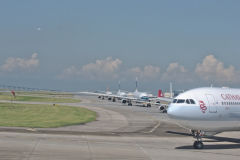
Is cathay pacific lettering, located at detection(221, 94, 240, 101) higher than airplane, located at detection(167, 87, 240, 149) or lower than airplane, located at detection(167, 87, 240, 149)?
higher

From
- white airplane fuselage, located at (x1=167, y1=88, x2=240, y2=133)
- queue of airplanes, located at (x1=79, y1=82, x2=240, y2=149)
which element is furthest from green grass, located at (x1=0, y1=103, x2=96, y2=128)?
white airplane fuselage, located at (x1=167, y1=88, x2=240, y2=133)

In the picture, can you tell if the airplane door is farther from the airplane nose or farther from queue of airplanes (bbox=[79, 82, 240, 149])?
the airplane nose

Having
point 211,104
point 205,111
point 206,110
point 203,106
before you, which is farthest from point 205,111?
point 211,104

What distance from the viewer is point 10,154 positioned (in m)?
26.2

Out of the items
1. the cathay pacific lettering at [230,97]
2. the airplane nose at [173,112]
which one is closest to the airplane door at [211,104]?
the cathay pacific lettering at [230,97]

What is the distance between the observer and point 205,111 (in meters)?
30.3

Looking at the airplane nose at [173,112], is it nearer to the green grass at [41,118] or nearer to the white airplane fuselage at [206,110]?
the white airplane fuselage at [206,110]

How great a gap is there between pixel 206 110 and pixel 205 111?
13 cm

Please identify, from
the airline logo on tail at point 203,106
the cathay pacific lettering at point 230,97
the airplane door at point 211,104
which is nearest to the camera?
the airline logo on tail at point 203,106

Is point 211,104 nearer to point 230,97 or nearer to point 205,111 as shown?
point 205,111

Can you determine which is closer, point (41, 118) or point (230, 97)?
point (230, 97)

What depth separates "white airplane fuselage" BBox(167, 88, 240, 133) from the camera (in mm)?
29922

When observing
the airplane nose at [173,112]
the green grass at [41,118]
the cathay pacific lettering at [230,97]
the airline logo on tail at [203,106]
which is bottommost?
the green grass at [41,118]

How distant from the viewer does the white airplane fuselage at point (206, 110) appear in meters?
29.9
